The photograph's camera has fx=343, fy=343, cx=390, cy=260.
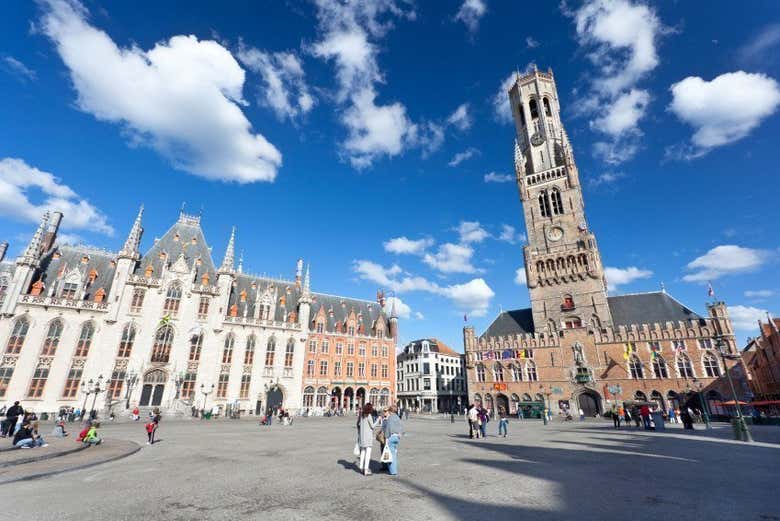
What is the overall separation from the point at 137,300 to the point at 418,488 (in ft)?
134

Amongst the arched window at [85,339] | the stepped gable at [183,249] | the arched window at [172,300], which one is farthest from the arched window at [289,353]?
the arched window at [85,339]

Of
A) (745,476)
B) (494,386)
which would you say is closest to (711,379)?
(494,386)

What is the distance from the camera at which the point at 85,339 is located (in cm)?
3419

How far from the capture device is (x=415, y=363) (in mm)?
69062

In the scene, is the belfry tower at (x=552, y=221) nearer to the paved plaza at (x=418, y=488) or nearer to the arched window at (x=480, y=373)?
the arched window at (x=480, y=373)

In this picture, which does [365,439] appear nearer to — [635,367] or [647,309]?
[635,367]

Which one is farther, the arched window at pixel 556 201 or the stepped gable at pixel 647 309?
the arched window at pixel 556 201

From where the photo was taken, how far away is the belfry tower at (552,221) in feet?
147

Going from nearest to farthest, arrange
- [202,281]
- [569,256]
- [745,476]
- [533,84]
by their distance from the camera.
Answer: [745,476], [202,281], [569,256], [533,84]

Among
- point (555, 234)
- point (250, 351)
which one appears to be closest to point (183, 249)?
point (250, 351)

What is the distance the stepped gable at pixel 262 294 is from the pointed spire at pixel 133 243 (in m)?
11.0

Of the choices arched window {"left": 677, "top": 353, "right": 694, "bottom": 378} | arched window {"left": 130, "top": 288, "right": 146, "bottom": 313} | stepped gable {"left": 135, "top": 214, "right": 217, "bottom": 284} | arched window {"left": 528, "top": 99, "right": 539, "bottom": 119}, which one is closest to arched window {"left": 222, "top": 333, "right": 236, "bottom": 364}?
stepped gable {"left": 135, "top": 214, "right": 217, "bottom": 284}

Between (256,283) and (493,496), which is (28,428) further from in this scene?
(256,283)

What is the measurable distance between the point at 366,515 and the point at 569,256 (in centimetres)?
4817
